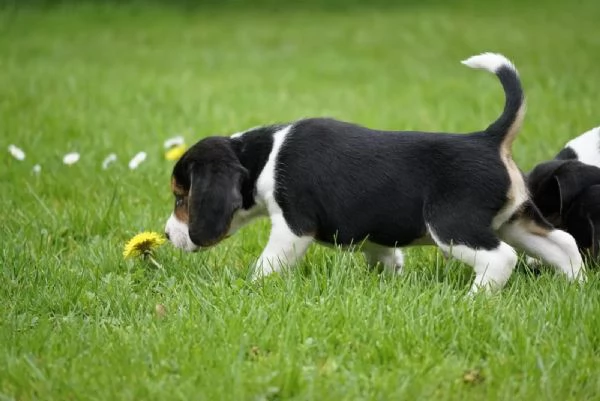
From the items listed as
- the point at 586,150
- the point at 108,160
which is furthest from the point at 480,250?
the point at 108,160

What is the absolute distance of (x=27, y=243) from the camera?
201 inches

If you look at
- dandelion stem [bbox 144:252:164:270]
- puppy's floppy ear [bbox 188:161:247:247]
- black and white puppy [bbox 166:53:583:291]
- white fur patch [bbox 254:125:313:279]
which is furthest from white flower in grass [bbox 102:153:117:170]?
white fur patch [bbox 254:125:313:279]

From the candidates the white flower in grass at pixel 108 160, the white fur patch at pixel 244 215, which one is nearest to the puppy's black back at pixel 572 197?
the white fur patch at pixel 244 215

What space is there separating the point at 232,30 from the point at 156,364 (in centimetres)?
1284

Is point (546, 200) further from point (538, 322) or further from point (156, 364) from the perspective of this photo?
point (156, 364)

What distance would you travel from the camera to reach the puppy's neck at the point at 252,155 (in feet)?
14.9

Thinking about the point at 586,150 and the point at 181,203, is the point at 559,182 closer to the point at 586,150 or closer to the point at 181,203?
the point at 586,150

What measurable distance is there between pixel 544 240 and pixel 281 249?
48.5 inches

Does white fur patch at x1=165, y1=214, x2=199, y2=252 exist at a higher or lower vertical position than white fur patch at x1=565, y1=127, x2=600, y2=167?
lower

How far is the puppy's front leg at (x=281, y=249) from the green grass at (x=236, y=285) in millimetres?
92

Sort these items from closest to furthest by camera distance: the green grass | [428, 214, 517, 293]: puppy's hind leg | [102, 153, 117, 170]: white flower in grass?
the green grass < [428, 214, 517, 293]: puppy's hind leg < [102, 153, 117, 170]: white flower in grass

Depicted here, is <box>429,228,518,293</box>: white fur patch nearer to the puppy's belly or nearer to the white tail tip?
the puppy's belly

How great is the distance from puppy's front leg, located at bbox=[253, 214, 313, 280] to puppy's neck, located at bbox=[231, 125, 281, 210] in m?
0.22

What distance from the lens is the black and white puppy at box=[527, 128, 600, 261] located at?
15.7 feet
